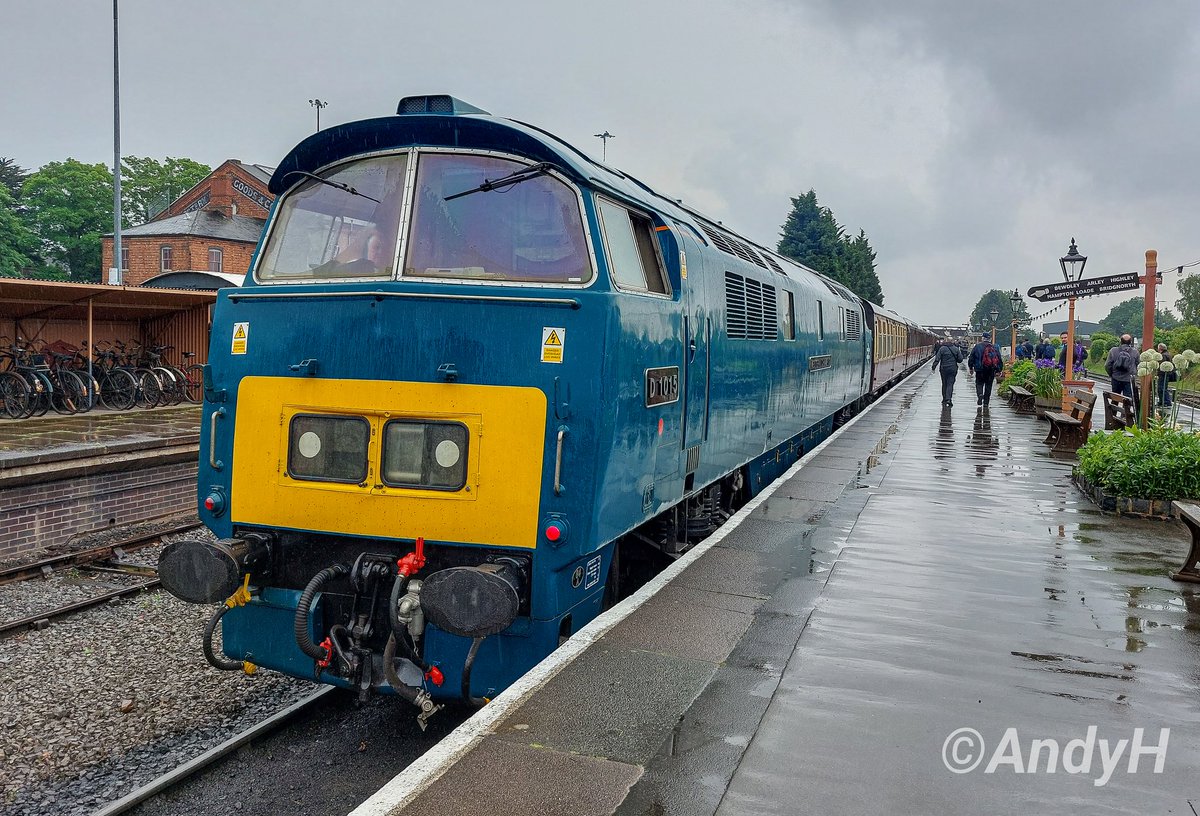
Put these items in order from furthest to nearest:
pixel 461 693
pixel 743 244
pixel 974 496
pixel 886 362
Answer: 1. pixel 886 362
2. pixel 974 496
3. pixel 743 244
4. pixel 461 693

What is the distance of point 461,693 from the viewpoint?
4844 mm

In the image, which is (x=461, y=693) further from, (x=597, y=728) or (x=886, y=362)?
(x=886, y=362)

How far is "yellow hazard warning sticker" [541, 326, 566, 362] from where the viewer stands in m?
4.77

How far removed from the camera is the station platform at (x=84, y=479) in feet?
34.3

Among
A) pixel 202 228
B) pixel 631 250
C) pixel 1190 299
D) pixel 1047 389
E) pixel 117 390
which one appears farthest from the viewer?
pixel 1190 299

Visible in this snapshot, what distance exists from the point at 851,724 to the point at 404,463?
8.05 ft

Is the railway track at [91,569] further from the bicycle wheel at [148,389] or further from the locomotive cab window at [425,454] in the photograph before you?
the bicycle wheel at [148,389]

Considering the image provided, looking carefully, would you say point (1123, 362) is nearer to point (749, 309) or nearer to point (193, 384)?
point (749, 309)

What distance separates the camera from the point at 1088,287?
1714 cm

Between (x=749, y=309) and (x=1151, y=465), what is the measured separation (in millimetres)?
4253

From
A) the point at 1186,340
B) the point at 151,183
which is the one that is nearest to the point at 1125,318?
the point at 1186,340

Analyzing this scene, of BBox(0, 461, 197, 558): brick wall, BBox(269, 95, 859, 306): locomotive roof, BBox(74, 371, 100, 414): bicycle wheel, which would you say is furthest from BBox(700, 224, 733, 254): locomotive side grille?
BBox(74, 371, 100, 414): bicycle wheel

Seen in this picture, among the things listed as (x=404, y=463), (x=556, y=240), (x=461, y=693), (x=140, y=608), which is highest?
(x=556, y=240)

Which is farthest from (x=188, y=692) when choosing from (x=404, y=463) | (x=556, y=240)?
(x=556, y=240)
